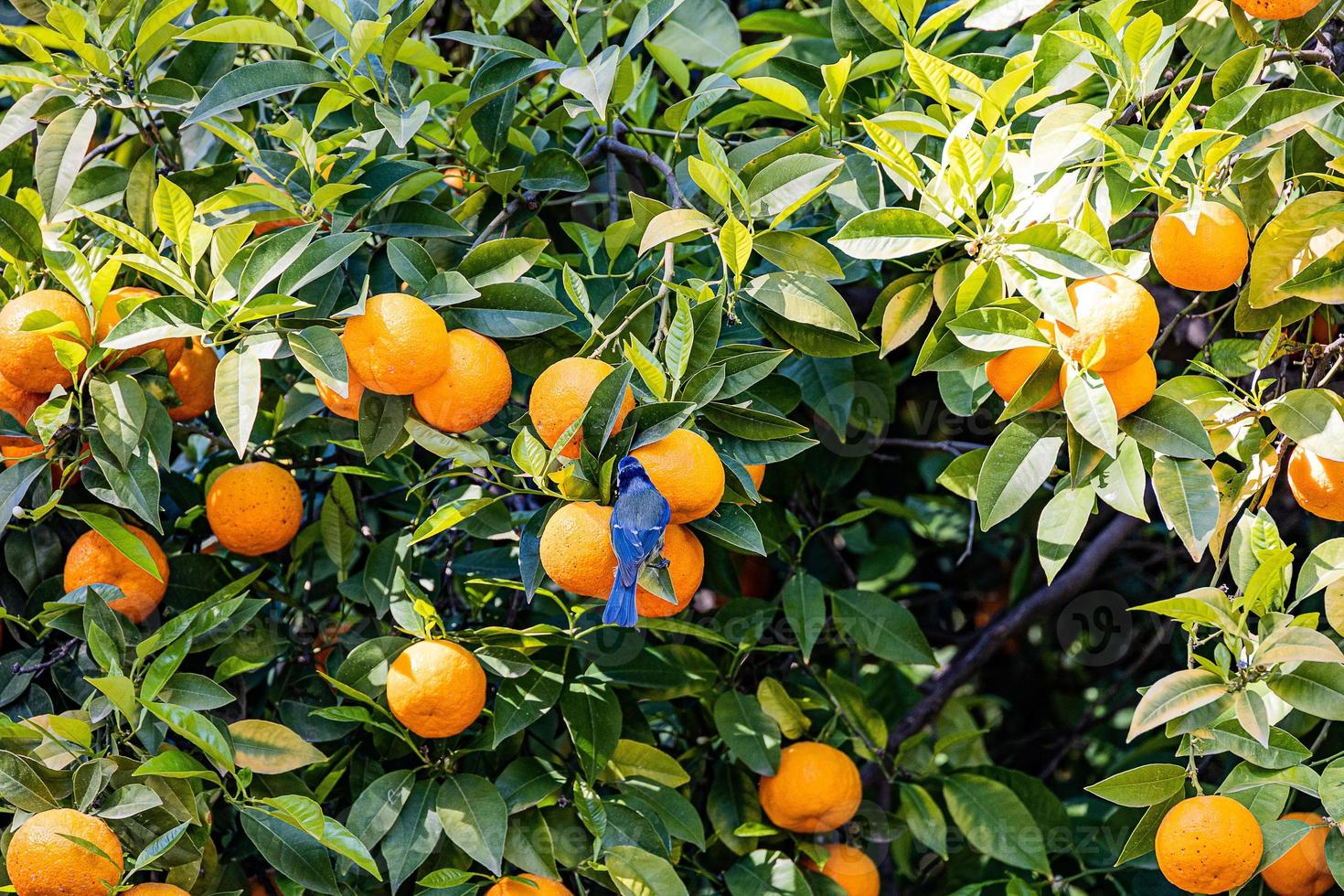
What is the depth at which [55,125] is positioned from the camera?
1279 millimetres

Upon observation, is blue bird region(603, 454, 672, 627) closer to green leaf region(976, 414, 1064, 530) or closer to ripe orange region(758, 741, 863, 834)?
green leaf region(976, 414, 1064, 530)

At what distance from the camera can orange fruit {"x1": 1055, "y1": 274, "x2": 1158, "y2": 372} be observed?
1.00 meters

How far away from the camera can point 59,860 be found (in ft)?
3.48

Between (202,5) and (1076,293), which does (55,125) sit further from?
(1076,293)

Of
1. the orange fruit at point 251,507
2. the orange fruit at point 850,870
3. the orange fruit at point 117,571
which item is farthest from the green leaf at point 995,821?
the orange fruit at point 117,571

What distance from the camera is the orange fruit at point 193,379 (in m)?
1.33

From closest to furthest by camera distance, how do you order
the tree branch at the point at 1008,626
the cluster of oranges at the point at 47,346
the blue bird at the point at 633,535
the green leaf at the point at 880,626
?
the blue bird at the point at 633,535 < the cluster of oranges at the point at 47,346 < the green leaf at the point at 880,626 < the tree branch at the point at 1008,626

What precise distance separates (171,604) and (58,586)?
0.13 metres

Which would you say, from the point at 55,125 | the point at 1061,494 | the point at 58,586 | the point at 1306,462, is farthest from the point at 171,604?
the point at 1306,462

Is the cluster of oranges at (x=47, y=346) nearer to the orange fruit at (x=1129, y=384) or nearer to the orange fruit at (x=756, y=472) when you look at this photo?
the orange fruit at (x=756, y=472)

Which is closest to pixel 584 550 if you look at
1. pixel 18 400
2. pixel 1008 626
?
pixel 18 400

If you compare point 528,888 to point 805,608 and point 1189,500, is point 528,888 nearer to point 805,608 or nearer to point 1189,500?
point 805,608

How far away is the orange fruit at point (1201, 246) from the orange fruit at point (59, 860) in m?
1.12

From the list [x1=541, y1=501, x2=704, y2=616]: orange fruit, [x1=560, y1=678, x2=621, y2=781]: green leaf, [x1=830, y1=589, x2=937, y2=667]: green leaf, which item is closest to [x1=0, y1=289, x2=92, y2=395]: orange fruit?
[x1=541, y1=501, x2=704, y2=616]: orange fruit
